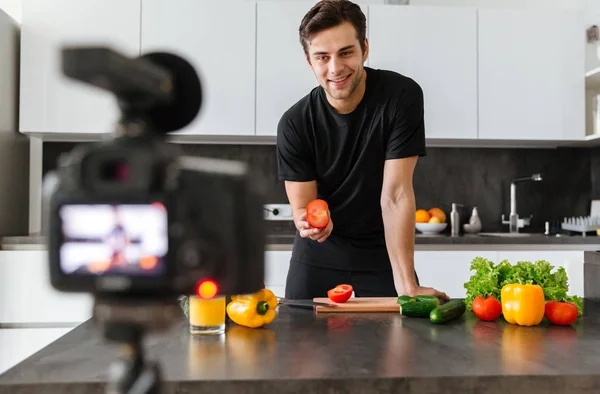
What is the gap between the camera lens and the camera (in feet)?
1.43

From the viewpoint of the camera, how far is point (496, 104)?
3301 mm

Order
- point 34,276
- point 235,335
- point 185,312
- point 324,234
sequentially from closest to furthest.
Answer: point 235,335 → point 185,312 → point 324,234 → point 34,276

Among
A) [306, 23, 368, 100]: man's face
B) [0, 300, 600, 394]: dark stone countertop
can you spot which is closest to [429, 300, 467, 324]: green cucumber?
[0, 300, 600, 394]: dark stone countertop

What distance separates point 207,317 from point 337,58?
882 mm

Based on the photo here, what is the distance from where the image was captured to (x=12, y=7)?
342cm

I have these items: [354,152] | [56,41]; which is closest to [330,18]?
[354,152]

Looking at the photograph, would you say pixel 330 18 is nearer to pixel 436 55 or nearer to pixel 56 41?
pixel 436 55

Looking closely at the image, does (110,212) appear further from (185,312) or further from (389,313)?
(389,313)

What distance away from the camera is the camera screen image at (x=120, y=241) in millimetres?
437

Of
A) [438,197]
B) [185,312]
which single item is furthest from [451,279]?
[185,312]

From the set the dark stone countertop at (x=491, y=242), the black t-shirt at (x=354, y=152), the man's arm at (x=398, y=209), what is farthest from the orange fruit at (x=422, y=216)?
the man's arm at (x=398, y=209)

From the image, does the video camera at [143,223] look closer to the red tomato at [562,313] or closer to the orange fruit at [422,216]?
the red tomato at [562,313]

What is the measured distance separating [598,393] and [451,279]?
2.07 m

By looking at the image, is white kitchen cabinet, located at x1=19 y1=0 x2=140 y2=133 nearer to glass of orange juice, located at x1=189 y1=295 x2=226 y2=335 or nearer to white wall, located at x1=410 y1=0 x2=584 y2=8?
white wall, located at x1=410 y1=0 x2=584 y2=8
